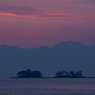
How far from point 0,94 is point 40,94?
8732 mm

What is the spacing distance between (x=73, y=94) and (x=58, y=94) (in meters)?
3.31

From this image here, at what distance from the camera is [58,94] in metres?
85.5

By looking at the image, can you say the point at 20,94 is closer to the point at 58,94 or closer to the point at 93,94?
the point at 58,94

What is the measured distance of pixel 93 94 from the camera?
86625mm

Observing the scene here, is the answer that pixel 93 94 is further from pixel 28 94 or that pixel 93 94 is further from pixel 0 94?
pixel 0 94

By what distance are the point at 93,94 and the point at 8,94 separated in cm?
1860

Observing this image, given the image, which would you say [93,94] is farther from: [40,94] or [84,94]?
[40,94]

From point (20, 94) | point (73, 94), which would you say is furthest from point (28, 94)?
point (73, 94)

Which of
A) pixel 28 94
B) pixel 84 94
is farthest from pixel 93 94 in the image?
pixel 28 94

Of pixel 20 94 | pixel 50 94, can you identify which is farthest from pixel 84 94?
pixel 20 94

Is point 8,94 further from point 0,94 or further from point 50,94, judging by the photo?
point 50,94

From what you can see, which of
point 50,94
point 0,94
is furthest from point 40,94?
point 0,94

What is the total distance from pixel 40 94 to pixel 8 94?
7.02m

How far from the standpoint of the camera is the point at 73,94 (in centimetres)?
8594
